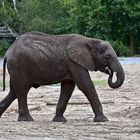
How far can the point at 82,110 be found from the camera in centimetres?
1611

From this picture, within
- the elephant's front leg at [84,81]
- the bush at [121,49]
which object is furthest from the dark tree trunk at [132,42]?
the elephant's front leg at [84,81]

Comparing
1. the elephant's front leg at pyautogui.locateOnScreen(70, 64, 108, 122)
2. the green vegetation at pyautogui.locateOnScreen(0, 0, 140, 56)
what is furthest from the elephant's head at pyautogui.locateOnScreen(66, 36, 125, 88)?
the green vegetation at pyautogui.locateOnScreen(0, 0, 140, 56)

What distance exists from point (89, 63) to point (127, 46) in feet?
150

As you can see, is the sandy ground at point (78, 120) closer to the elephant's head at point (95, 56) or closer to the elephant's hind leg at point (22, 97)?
the elephant's hind leg at point (22, 97)

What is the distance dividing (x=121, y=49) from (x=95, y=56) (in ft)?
140

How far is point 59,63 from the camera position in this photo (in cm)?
1277

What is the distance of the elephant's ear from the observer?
1275cm

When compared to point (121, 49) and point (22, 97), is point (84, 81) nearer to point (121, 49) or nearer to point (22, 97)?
point (22, 97)

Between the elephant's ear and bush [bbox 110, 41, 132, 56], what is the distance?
41.7 meters

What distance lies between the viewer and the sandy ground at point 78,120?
32.6ft

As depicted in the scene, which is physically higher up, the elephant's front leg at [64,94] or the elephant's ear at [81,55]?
the elephant's ear at [81,55]

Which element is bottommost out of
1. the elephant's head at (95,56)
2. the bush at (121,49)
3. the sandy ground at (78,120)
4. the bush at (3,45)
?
the bush at (121,49)

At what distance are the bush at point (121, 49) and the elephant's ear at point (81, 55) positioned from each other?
41710 millimetres

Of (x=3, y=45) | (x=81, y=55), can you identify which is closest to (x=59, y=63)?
(x=81, y=55)
